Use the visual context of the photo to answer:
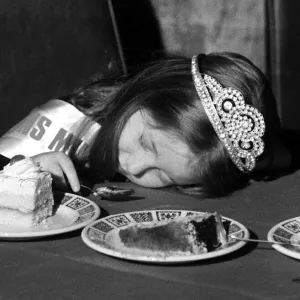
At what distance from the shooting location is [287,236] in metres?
1.28

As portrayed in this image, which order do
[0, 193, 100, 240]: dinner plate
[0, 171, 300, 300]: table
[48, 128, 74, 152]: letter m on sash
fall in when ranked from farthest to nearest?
[48, 128, 74, 152]: letter m on sash < [0, 193, 100, 240]: dinner plate < [0, 171, 300, 300]: table

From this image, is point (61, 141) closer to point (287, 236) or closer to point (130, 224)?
point (130, 224)

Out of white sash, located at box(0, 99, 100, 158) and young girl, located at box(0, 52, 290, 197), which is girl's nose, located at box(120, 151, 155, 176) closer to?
young girl, located at box(0, 52, 290, 197)

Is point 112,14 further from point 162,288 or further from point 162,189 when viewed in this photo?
point 162,288

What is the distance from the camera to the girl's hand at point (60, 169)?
1.79 meters

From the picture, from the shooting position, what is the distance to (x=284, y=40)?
10.5 ft

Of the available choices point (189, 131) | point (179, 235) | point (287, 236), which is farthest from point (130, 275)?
point (189, 131)

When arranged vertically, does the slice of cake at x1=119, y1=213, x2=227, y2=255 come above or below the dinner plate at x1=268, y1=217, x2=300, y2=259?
above

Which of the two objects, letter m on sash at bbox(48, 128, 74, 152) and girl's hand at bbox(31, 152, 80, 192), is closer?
girl's hand at bbox(31, 152, 80, 192)

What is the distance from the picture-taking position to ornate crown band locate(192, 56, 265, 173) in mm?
1728

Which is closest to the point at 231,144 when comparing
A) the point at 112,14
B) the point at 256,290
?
the point at 256,290

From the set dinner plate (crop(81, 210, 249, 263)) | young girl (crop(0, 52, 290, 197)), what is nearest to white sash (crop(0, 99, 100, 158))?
young girl (crop(0, 52, 290, 197))

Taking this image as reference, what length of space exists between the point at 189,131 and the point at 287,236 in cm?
50

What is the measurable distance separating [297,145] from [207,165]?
0.82m
